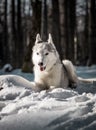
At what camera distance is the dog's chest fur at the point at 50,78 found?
9.46 m

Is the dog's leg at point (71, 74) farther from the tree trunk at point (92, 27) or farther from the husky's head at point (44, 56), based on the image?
the tree trunk at point (92, 27)

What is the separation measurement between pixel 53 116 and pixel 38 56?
394cm

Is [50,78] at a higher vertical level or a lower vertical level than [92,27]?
higher

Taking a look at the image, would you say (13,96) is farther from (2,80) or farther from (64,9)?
(64,9)

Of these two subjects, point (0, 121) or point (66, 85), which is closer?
point (0, 121)

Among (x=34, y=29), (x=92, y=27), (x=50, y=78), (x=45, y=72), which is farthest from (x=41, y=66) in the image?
(x=92, y=27)

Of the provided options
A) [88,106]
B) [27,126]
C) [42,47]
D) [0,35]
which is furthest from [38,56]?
[0,35]

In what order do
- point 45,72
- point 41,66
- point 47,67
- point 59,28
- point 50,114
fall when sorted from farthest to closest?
point 59,28 < point 45,72 < point 47,67 < point 41,66 < point 50,114

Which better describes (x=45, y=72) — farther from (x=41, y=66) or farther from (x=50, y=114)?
(x=50, y=114)

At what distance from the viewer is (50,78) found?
952 centimetres

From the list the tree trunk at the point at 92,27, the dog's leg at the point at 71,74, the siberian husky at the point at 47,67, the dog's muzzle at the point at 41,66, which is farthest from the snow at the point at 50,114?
the tree trunk at the point at 92,27

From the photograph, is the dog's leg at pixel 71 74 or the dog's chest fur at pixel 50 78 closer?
the dog's chest fur at pixel 50 78

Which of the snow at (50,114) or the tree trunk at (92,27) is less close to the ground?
the snow at (50,114)

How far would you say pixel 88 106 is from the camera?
562 cm
